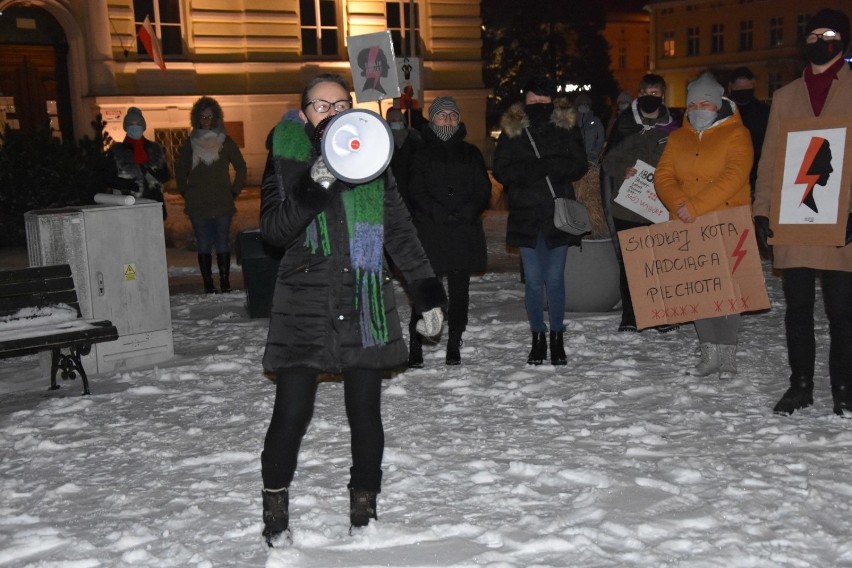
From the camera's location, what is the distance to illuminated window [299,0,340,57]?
29.5 m

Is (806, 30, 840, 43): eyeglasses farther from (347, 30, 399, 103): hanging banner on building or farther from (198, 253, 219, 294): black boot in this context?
(198, 253, 219, 294): black boot

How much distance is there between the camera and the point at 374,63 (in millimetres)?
11422

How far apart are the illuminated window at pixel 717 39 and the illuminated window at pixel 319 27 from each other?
42754 millimetres

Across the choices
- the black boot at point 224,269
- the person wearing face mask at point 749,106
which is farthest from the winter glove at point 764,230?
the black boot at point 224,269

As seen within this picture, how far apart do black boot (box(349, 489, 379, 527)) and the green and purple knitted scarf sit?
688 mm

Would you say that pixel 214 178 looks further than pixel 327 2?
No

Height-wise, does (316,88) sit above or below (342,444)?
above

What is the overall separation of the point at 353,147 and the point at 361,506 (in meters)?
1.58

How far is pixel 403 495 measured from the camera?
16.0 feet

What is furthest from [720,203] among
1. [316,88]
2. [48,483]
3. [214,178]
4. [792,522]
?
[214,178]

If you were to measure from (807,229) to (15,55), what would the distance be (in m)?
24.1

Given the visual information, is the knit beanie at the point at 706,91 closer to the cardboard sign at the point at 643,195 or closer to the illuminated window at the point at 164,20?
the cardboard sign at the point at 643,195

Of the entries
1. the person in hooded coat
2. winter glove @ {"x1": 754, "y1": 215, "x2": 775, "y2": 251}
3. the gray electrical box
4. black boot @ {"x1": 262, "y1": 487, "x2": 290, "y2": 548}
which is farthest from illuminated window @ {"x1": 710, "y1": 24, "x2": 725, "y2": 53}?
black boot @ {"x1": 262, "y1": 487, "x2": 290, "y2": 548}

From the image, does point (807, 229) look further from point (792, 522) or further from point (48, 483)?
point (48, 483)
